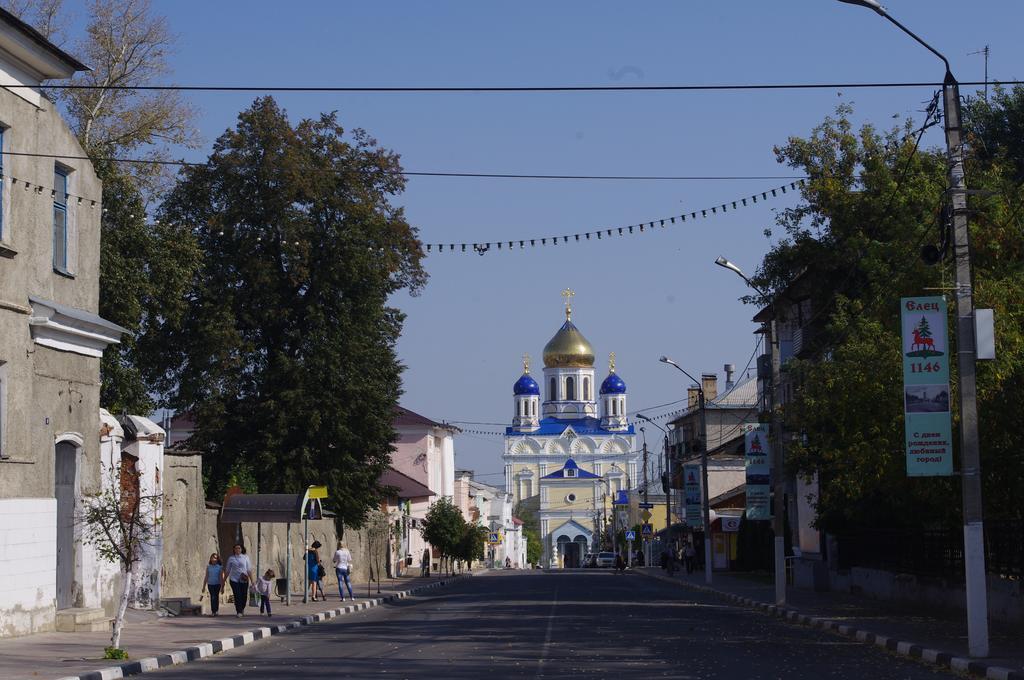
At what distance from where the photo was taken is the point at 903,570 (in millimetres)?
32938

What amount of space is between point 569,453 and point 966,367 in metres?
153

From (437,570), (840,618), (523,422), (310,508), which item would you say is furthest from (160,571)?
(523,422)

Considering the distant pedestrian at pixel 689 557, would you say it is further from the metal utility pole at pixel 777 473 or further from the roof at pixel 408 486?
the metal utility pole at pixel 777 473

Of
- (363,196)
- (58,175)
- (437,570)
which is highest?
(363,196)

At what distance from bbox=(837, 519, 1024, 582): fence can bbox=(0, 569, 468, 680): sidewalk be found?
42.9 ft

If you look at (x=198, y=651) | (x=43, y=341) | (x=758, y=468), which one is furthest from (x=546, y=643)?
(x=758, y=468)

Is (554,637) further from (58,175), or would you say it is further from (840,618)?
(58,175)

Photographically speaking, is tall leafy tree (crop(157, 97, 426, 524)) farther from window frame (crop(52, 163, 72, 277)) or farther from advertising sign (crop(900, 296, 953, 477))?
advertising sign (crop(900, 296, 953, 477))

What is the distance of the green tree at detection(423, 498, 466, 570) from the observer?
71.7m

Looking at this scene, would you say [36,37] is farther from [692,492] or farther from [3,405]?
[692,492]

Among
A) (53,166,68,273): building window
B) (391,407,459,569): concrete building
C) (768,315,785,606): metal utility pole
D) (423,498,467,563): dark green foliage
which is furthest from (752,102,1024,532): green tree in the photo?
(391,407,459,569): concrete building

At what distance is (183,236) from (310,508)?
11.1m

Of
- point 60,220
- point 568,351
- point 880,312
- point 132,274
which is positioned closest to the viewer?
point 60,220

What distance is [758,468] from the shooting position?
3791cm
